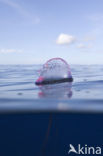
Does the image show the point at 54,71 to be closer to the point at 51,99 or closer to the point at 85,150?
the point at 51,99

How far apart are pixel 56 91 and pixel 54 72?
3.53 feet

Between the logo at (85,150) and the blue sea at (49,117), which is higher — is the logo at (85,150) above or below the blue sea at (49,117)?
below

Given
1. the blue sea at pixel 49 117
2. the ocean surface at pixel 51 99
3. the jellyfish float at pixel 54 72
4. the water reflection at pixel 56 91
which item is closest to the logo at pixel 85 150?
the blue sea at pixel 49 117

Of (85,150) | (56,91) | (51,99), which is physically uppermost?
(56,91)

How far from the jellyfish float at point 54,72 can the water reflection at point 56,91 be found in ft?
0.86

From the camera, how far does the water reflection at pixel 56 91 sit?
350 inches

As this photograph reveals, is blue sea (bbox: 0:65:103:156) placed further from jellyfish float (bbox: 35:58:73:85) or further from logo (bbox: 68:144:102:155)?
jellyfish float (bbox: 35:58:73:85)

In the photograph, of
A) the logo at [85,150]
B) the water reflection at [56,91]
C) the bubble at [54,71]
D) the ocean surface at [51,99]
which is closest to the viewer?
the ocean surface at [51,99]

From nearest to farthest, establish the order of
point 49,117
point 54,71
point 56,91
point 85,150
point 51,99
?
point 51,99
point 54,71
point 56,91
point 85,150
point 49,117

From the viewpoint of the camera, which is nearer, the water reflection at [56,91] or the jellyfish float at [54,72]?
the water reflection at [56,91]

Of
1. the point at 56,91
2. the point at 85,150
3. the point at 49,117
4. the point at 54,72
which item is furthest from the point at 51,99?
the point at 85,150

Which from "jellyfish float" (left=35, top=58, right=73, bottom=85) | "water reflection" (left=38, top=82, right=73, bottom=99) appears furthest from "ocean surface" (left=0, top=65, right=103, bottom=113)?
"jellyfish float" (left=35, top=58, right=73, bottom=85)

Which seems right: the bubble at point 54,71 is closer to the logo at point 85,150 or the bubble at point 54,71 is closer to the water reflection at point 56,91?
the water reflection at point 56,91

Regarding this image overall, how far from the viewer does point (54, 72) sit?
9.33 meters
